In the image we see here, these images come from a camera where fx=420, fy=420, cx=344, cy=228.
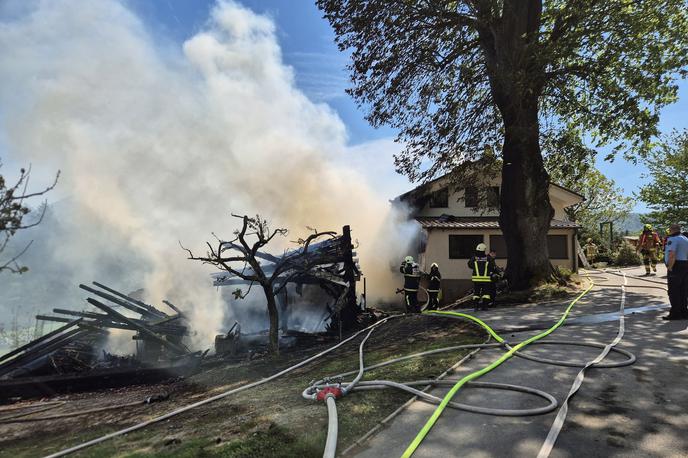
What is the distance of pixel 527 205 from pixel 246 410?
10354mm

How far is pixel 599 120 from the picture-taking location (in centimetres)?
1113

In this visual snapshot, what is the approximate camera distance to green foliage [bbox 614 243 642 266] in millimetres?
25484

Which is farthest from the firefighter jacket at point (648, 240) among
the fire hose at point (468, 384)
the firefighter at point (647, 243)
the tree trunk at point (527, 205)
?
the fire hose at point (468, 384)

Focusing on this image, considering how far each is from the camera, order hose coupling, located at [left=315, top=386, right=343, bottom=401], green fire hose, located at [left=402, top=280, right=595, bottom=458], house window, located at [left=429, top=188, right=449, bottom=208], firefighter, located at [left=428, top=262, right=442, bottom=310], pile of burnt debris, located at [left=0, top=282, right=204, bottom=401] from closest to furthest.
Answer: green fire hose, located at [left=402, top=280, right=595, bottom=458]
hose coupling, located at [left=315, top=386, right=343, bottom=401]
pile of burnt debris, located at [left=0, top=282, right=204, bottom=401]
firefighter, located at [left=428, top=262, right=442, bottom=310]
house window, located at [left=429, top=188, right=449, bottom=208]

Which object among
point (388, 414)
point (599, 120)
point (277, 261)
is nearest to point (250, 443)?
point (388, 414)

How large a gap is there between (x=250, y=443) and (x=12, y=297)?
2771 cm

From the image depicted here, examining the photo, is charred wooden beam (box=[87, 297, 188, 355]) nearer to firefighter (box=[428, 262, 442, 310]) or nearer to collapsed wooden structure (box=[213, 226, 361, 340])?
collapsed wooden structure (box=[213, 226, 361, 340])

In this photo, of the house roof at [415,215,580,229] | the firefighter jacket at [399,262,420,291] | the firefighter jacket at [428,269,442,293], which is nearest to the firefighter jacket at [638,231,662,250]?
the house roof at [415,215,580,229]

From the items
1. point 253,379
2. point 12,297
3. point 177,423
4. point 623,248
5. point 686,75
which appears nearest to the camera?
point 177,423

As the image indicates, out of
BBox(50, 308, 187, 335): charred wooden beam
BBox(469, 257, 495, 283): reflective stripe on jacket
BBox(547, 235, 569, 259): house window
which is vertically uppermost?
BBox(547, 235, 569, 259): house window

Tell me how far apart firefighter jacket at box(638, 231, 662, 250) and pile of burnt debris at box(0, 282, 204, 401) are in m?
14.8

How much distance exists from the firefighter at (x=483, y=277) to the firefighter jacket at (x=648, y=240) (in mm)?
7500

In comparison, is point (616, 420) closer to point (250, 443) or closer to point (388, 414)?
point (388, 414)

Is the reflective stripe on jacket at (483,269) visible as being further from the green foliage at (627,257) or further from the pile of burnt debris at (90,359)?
the green foliage at (627,257)
